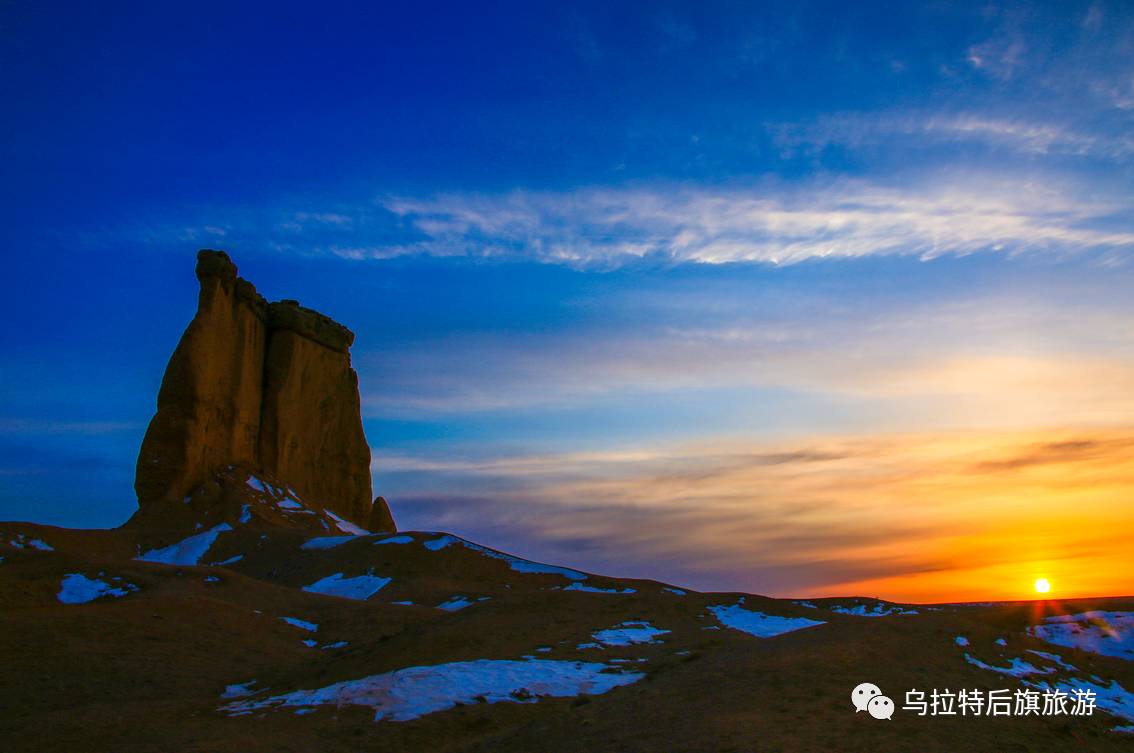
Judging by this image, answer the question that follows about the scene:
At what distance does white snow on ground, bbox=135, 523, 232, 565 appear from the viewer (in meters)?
43.8

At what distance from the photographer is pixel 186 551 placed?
44812 mm

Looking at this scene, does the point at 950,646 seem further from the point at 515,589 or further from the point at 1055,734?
the point at 515,589

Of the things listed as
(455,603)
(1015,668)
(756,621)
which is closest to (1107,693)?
(1015,668)

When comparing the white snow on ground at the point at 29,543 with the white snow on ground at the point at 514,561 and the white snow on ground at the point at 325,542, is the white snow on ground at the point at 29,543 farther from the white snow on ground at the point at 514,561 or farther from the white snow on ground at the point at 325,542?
the white snow on ground at the point at 514,561

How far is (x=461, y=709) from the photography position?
15.8 metres

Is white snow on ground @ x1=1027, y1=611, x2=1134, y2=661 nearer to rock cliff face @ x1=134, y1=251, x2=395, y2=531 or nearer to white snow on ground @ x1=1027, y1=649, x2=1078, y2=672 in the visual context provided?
white snow on ground @ x1=1027, y1=649, x2=1078, y2=672

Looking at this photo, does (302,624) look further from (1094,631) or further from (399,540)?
(1094,631)

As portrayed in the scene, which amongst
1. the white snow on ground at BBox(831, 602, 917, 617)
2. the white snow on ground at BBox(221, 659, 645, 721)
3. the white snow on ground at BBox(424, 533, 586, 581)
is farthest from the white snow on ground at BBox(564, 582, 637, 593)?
the white snow on ground at BBox(221, 659, 645, 721)

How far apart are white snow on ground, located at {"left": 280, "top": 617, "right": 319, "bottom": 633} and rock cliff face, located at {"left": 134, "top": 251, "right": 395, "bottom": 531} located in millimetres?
26253

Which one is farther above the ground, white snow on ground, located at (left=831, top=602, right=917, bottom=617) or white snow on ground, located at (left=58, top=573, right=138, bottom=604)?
white snow on ground, located at (left=831, top=602, right=917, bottom=617)

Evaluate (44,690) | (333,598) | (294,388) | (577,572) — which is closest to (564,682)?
(44,690)

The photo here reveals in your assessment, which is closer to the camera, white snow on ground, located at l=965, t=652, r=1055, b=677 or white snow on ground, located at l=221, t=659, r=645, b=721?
white snow on ground, located at l=965, t=652, r=1055, b=677

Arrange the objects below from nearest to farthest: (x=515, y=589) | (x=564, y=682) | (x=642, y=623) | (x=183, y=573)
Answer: (x=564, y=682), (x=642, y=623), (x=183, y=573), (x=515, y=589)

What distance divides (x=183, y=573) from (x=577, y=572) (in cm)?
1887
